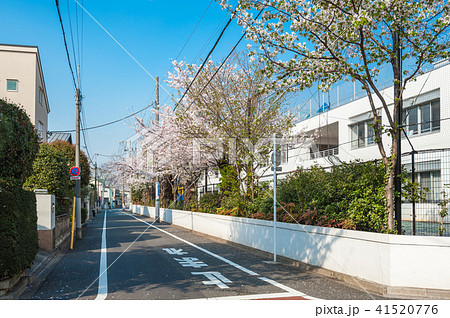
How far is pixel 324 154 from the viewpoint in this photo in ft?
100

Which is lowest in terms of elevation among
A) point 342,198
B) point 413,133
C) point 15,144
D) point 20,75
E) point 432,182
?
point 342,198

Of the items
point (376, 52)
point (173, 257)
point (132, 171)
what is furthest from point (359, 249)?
point (132, 171)

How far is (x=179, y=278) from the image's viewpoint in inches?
335

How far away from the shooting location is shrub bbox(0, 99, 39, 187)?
793cm

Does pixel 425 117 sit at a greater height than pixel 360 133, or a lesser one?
greater

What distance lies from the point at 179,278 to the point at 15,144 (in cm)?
453

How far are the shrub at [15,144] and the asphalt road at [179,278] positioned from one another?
242 cm

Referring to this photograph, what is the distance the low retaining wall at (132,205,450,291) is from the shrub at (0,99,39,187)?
6.75m

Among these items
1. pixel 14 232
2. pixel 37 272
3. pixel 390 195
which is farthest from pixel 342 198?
pixel 37 272

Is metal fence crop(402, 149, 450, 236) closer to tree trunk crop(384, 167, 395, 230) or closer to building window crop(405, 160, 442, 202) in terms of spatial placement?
building window crop(405, 160, 442, 202)

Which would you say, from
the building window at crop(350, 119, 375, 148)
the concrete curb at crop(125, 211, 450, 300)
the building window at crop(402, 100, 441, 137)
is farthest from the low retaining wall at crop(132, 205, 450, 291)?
the building window at crop(350, 119, 375, 148)

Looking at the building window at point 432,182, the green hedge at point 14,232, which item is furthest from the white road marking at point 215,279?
the building window at point 432,182

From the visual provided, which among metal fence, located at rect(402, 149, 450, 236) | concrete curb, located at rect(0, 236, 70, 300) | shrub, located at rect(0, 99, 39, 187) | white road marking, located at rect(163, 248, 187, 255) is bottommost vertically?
white road marking, located at rect(163, 248, 187, 255)

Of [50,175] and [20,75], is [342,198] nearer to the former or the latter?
[50,175]
